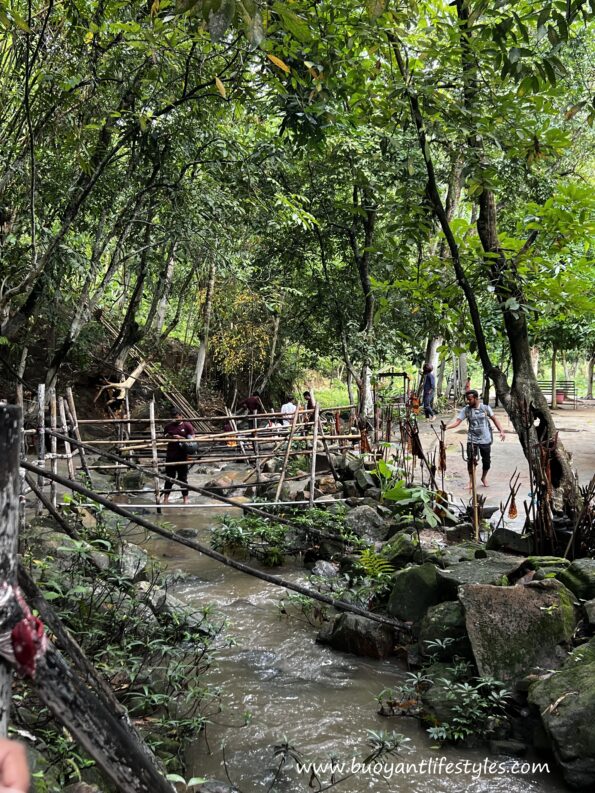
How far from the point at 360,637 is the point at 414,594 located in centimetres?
56

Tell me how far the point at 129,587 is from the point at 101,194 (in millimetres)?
5426

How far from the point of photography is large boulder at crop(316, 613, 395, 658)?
15.0ft

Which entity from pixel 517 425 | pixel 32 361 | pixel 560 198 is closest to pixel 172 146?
pixel 560 198

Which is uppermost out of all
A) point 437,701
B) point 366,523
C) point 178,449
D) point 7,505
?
point 7,505

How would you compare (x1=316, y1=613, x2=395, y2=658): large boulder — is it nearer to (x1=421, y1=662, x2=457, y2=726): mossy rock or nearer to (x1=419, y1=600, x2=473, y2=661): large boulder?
(x1=419, y1=600, x2=473, y2=661): large boulder

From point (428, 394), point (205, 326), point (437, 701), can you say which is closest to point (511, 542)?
point (437, 701)

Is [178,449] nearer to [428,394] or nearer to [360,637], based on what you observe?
[360,637]

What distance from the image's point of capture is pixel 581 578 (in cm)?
423

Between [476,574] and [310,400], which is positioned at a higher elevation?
[310,400]

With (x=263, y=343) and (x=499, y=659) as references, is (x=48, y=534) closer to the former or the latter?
(x=499, y=659)

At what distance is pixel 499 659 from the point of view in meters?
3.76

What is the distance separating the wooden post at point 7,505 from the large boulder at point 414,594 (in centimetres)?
403

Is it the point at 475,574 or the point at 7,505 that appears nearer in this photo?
the point at 7,505

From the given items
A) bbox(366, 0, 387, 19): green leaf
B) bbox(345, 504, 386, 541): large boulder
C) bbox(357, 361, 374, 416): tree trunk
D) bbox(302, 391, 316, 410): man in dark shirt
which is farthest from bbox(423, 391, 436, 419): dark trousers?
bbox(366, 0, 387, 19): green leaf
